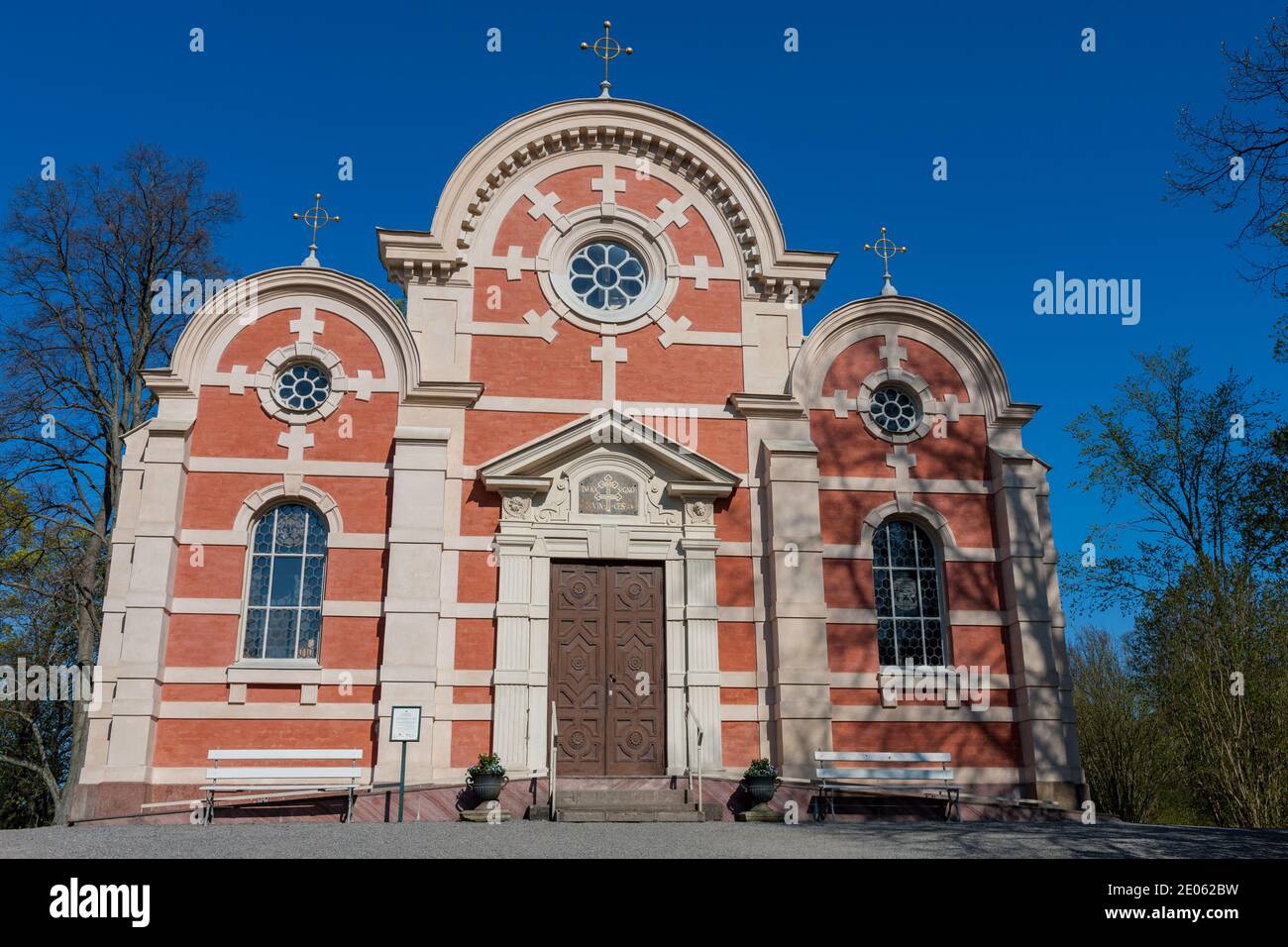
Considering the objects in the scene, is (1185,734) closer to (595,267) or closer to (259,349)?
(595,267)

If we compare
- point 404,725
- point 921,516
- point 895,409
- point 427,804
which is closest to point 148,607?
point 404,725

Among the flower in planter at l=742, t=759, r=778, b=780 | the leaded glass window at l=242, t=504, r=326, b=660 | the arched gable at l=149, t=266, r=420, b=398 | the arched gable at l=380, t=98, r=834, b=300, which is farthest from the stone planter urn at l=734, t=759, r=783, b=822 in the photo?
the arched gable at l=380, t=98, r=834, b=300

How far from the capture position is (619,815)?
13336 millimetres

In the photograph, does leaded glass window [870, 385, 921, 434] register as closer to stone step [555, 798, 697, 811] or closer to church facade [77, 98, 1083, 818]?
church facade [77, 98, 1083, 818]

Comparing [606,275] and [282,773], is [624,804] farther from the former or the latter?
[606,275]

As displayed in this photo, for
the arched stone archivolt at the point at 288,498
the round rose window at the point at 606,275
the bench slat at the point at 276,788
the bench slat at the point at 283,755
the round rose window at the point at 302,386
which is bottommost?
the bench slat at the point at 276,788

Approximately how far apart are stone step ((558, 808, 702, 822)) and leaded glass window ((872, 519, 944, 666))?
4.53m

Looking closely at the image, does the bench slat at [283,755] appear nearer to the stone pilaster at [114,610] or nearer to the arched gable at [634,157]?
the stone pilaster at [114,610]

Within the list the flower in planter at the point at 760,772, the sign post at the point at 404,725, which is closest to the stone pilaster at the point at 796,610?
the flower in planter at the point at 760,772

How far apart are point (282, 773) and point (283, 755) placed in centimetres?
33

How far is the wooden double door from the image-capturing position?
15297 mm

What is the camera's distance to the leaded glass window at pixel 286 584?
50.5ft

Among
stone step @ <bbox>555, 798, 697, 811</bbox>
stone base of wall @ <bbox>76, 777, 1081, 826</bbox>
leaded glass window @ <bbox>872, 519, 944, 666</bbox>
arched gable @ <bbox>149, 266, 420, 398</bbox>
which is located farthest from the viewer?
leaded glass window @ <bbox>872, 519, 944, 666</bbox>

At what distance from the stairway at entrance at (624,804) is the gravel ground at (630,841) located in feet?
2.25
